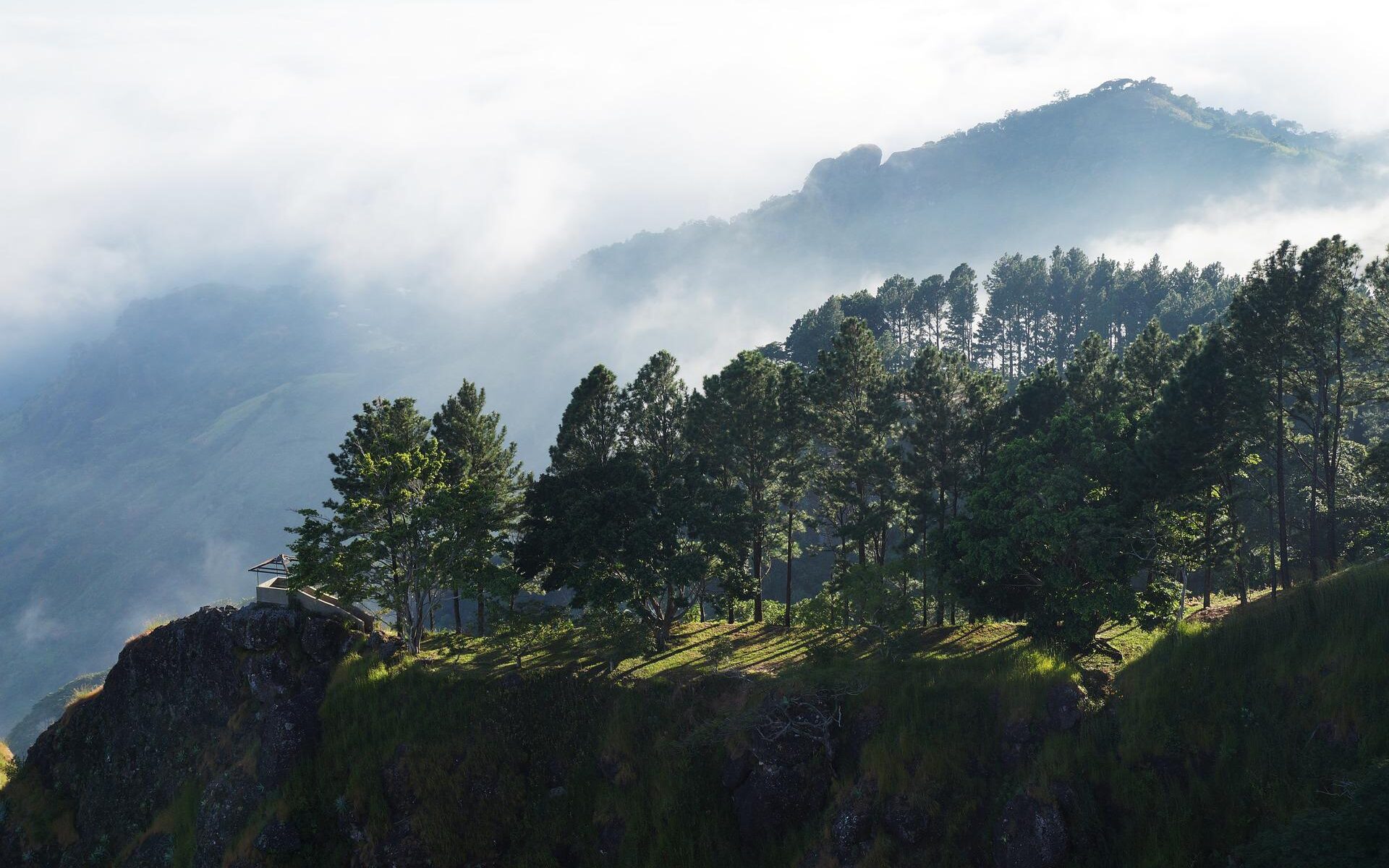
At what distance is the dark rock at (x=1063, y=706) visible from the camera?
3241 centimetres

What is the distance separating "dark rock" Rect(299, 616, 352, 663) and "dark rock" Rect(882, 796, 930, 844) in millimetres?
32313

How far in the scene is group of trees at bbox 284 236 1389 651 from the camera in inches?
1553

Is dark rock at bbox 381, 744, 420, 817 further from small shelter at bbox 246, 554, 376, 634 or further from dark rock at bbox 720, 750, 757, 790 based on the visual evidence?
dark rock at bbox 720, 750, 757, 790

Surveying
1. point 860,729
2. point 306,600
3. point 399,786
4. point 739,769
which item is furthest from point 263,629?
point 860,729

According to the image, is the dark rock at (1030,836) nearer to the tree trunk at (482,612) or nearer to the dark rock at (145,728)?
the tree trunk at (482,612)

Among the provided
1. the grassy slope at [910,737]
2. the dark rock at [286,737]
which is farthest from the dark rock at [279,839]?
the dark rock at [286,737]

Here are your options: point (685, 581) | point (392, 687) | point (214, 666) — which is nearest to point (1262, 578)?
point (685, 581)

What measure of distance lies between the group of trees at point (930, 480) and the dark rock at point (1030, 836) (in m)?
10.3

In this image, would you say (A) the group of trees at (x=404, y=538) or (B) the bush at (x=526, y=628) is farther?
(B) the bush at (x=526, y=628)

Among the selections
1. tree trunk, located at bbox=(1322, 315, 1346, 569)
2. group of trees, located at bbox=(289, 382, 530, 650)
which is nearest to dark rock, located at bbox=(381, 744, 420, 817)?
group of trees, located at bbox=(289, 382, 530, 650)

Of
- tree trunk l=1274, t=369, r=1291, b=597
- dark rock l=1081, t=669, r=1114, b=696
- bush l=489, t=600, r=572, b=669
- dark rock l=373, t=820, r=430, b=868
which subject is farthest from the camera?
bush l=489, t=600, r=572, b=669

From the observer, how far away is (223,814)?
135 ft

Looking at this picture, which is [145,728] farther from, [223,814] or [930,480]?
[930,480]

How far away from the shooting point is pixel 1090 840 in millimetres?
A: 28938
